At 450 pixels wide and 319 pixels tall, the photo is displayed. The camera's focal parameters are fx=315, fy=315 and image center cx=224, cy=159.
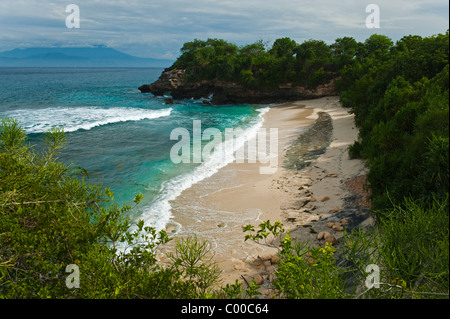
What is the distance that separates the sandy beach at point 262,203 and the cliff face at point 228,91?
29.6 m

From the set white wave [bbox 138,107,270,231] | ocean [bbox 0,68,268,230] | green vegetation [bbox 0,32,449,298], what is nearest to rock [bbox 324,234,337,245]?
green vegetation [bbox 0,32,449,298]

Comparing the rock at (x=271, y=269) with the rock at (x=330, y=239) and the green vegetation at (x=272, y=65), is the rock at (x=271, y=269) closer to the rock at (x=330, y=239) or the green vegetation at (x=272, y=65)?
the rock at (x=330, y=239)

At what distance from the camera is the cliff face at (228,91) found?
162 feet

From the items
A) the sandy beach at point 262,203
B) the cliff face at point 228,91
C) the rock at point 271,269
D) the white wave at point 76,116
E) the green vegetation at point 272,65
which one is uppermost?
the green vegetation at point 272,65

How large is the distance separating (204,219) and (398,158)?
24.7ft

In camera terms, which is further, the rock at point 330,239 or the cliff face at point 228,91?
the cliff face at point 228,91

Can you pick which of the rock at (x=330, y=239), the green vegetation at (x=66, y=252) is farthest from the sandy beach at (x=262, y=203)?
the green vegetation at (x=66, y=252)

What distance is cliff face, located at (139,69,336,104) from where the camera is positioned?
4931cm

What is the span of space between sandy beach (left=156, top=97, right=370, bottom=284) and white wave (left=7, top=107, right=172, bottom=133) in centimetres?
2294

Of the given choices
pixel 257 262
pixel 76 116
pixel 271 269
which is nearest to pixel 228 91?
pixel 76 116

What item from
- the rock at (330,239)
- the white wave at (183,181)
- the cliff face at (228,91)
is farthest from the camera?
the cliff face at (228,91)

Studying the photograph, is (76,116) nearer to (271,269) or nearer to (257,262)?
Result: (257,262)

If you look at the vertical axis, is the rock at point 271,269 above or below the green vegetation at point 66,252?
below
